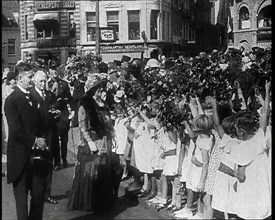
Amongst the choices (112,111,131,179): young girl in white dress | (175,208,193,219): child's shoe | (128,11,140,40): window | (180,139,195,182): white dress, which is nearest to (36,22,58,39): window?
(128,11,140,40): window

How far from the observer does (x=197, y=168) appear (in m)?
2.93

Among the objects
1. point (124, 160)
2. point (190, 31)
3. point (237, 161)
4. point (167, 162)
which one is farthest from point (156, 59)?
point (124, 160)

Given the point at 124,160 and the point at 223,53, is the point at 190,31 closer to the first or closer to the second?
the point at 223,53

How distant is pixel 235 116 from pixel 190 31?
44 centimetres

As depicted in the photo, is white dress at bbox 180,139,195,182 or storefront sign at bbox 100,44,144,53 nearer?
storefront sign at bbox 100,44,144,53

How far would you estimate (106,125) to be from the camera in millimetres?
3006

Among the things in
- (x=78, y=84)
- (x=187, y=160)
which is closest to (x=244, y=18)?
(x=187, y=160)

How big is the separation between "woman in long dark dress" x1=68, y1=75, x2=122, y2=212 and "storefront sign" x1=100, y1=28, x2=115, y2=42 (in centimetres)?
59

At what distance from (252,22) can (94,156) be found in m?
1.14

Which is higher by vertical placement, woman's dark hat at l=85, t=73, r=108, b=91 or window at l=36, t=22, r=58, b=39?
window at l=36, t=22, r=58, b=39

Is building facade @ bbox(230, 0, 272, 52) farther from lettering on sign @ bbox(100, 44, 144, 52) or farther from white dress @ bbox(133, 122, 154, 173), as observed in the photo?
white dress @ bbox(133, 122, 154, 173)

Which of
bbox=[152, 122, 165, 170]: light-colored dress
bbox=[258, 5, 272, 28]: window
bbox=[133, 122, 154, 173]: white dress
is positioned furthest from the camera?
bbox=[133, 122, 154, 173]: white dress

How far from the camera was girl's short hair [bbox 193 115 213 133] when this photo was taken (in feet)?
9.15

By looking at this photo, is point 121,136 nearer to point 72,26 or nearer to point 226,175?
point 226,175
